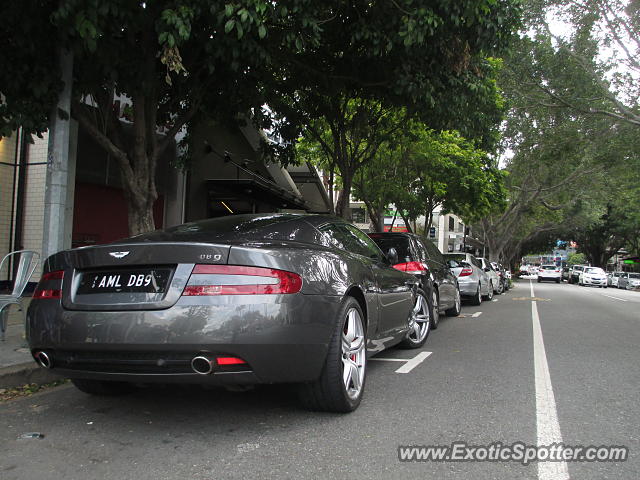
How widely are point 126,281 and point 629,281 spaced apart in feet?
130

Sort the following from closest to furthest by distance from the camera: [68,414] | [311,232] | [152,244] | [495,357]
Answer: [152,244]
[68,414]
[311,232]
[495,357]

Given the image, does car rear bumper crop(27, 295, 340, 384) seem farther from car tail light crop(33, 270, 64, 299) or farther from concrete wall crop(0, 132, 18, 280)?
concrete wall crop(0, 132, 18, 280)

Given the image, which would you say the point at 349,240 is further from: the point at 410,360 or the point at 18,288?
the point at 18,288

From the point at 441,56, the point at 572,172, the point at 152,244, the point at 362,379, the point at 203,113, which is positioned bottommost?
the point at 362,379

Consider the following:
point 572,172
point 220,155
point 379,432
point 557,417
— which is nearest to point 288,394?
point 379,432

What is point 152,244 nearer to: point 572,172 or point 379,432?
point 379,432

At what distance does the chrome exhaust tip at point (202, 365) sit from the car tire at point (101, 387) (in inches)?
50.3

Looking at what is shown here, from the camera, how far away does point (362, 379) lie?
403 centimetres

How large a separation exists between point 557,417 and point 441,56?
533 cm

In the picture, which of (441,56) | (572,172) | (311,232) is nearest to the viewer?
(311,232)

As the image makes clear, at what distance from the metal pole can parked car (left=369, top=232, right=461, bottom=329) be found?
4387 millimetres

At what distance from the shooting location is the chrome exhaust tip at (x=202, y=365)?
3004 mm

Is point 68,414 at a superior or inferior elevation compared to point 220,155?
inferior

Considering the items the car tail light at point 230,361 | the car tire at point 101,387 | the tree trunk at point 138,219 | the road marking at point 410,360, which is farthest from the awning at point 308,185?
the car tail light at point 230,361
